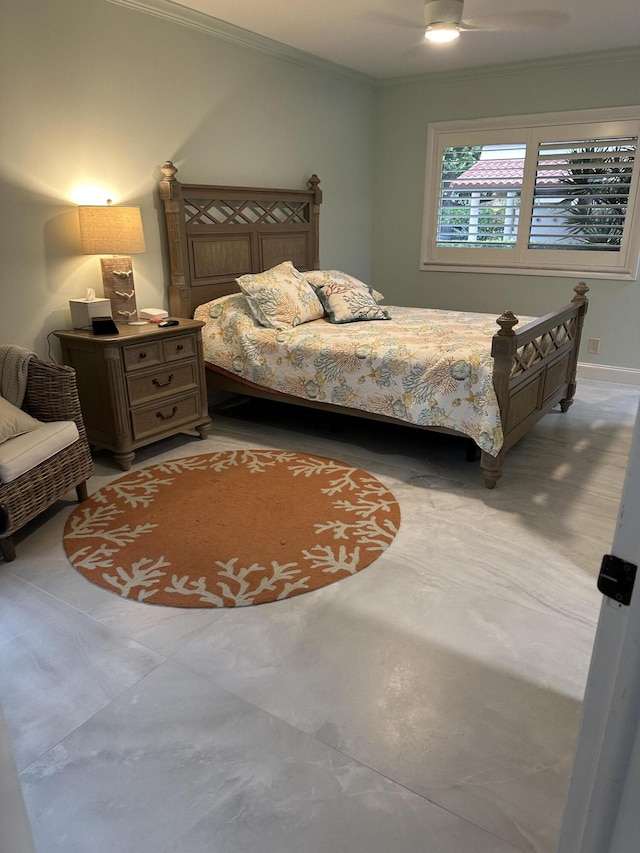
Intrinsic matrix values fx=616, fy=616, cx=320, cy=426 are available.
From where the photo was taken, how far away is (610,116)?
4809 millimetres

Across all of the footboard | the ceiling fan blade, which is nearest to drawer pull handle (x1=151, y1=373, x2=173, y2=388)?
the footboard

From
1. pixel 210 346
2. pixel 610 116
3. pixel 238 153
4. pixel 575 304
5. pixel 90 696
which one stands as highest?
pixel 610 116

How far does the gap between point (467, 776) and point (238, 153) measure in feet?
14.0

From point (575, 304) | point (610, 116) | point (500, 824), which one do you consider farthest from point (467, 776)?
point (610, 116)

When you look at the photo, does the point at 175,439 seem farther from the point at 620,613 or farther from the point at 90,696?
the point at 620,613

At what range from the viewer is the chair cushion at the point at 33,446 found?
2559 mm

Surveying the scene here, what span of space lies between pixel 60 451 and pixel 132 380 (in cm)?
71

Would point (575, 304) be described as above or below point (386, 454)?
above

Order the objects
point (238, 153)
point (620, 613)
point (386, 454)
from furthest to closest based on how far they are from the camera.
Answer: point (238, 153)
point (386, 454)
point (620, 613)

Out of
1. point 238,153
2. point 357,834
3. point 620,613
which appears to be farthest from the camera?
point 238,153

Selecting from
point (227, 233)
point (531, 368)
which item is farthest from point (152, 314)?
point (531, 368)

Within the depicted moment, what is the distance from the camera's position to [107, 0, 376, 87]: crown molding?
12.0 feet

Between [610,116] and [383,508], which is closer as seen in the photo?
[383,508]

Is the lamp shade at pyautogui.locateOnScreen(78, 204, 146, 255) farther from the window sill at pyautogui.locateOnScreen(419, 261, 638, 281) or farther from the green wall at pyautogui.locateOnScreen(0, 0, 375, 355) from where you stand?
the window sill at pyautogui.locateOnScreen(419, 261, 638, 281)
